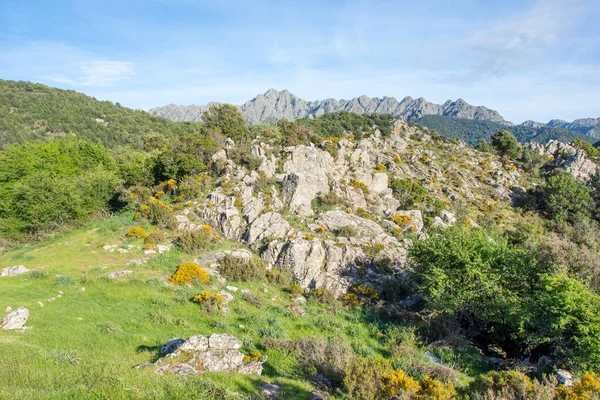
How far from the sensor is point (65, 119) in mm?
84312

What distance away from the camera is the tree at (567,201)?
3419 centimetres

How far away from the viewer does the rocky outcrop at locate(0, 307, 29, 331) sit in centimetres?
1038

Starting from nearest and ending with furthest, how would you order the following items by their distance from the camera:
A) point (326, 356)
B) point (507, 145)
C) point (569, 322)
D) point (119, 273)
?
1. point (326, 356)
2. point (569, 322)
3. point (119, 273)
4. point (507, 145)

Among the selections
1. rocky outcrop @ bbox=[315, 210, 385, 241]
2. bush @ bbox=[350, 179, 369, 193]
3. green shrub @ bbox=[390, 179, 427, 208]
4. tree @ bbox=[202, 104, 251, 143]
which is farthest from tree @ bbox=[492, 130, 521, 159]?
tree @ bbox=[202, 104, 251, 143]

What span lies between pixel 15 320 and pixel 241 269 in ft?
33.5

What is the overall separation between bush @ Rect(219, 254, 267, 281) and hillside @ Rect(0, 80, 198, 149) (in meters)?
73.3

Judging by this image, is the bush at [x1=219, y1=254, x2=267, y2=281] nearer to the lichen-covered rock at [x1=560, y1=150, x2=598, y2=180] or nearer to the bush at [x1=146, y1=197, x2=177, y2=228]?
the bush at [x1=146, y1=197, x2=177, y2=228]

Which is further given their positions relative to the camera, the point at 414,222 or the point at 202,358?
the point at 414,222

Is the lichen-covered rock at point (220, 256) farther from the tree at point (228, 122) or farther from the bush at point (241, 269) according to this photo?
the tree at point (228, 122)

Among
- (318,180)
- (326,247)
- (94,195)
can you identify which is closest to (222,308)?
(326,247)

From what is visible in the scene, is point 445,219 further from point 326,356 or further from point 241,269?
point 326,356

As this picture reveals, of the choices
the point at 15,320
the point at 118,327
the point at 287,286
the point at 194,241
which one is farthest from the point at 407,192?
the point at 15,320

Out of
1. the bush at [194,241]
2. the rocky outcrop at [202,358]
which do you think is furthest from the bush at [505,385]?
the bush at [194,241]

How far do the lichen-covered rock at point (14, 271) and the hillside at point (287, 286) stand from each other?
1.00 feet
